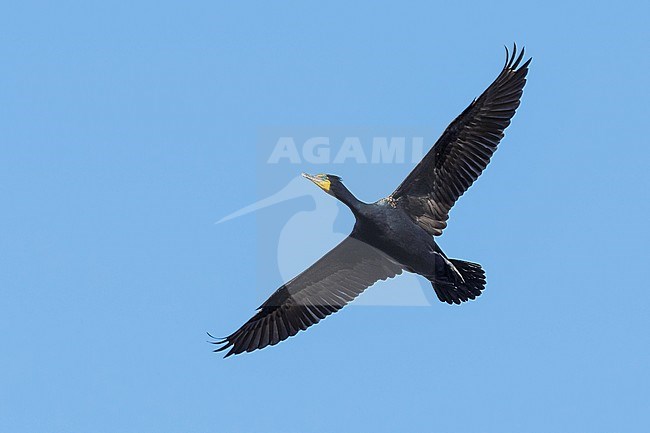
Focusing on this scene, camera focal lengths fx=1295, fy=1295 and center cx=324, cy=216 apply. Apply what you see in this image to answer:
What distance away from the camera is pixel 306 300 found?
60.1 feet

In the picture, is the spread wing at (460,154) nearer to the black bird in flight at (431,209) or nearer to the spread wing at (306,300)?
the black bird in flight at (431,209)

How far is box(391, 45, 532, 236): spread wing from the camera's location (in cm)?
1694

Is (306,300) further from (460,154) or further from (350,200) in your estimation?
(460,154)

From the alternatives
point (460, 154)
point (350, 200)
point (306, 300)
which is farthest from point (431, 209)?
point (306, 300)

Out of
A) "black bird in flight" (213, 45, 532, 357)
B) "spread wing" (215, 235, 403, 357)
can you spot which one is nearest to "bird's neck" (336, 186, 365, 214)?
"black bird in flight" (213, 45, 532, 357)

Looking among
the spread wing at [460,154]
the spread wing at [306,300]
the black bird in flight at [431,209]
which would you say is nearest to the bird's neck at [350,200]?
the black bird in flight at [431,209]

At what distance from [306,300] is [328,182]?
2.07 metres

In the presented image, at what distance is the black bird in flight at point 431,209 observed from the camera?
55.5 feet

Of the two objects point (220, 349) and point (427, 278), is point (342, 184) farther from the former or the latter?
point (220, 349)

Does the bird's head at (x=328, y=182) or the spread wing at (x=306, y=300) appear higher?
the bird's head at (x=328, y=182)

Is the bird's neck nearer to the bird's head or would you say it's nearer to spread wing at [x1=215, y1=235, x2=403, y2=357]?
the bird's head

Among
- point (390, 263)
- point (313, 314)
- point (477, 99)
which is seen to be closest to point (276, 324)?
point (313, 314)

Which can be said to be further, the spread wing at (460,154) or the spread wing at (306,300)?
the spread wing at (306,300)

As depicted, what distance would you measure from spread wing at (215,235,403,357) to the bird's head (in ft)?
4.54
